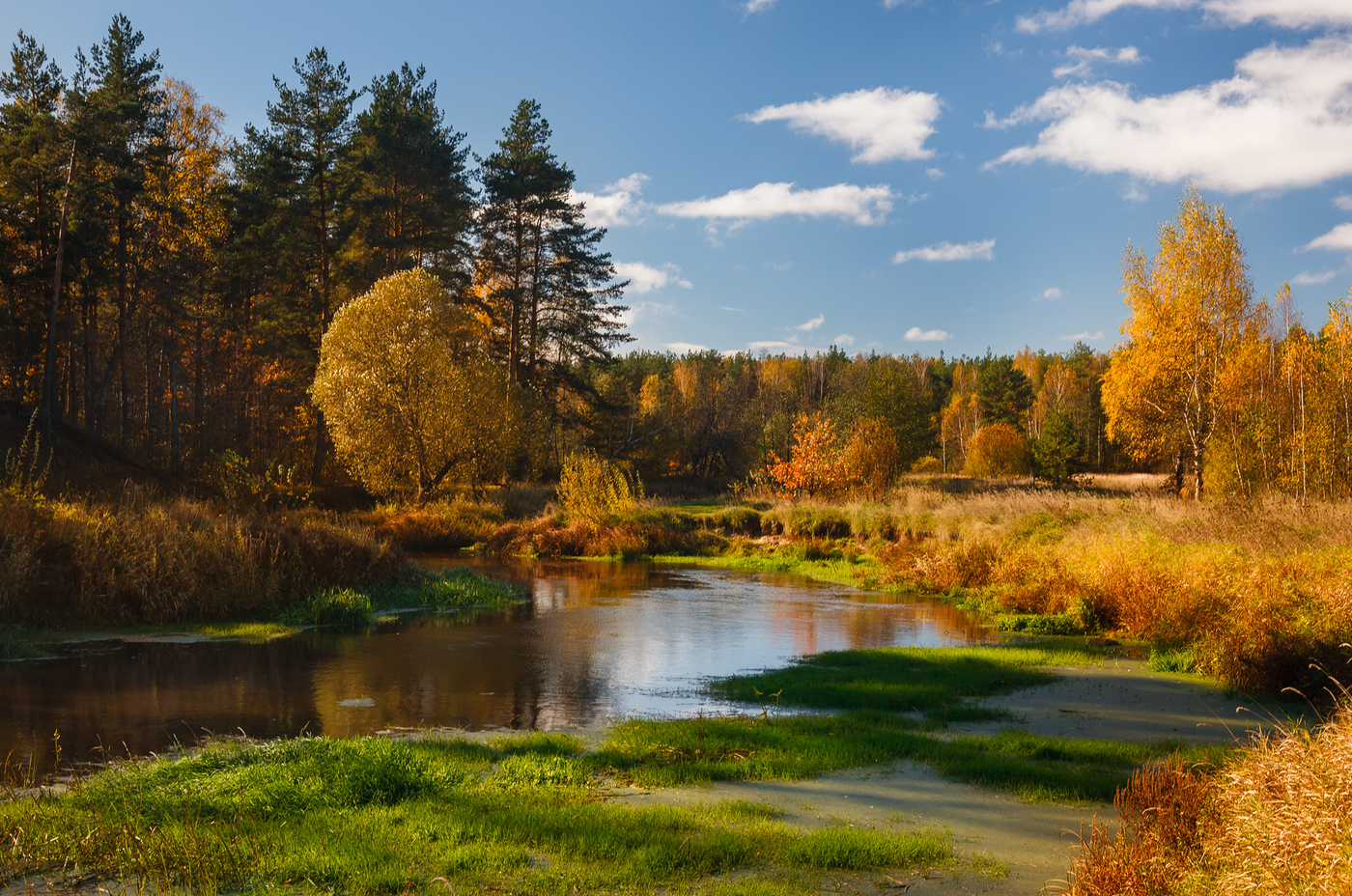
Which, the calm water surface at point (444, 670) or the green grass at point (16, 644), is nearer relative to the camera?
the calm water surface at point (444, 670)

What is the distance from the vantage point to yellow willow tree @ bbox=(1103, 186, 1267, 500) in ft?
125

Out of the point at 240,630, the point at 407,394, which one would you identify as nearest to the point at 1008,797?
the point at 240,630

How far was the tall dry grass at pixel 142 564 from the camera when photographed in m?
14.7

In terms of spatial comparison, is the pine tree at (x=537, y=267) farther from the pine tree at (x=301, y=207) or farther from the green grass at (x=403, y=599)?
the green grass at (x=403, y=599)

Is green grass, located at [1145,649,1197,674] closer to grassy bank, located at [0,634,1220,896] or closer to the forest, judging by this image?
grassy bank, located at [0,634,1220,896]

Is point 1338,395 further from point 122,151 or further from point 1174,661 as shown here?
point 122,151

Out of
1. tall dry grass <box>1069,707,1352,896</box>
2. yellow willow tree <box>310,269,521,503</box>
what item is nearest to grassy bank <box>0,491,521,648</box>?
tall dry grass <box>1069,707,1352,896</box>

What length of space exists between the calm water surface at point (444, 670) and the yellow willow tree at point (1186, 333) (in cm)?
2477

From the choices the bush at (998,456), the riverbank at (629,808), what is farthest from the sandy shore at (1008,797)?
the bush at (998,456)

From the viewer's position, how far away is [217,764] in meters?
7.30

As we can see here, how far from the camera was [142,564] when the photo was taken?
620 inches

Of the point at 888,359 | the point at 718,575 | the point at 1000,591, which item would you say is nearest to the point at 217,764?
Result: the point at 1000,591

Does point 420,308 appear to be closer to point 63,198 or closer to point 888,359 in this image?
point 63,198

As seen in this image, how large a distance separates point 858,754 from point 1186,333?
37652 mm
